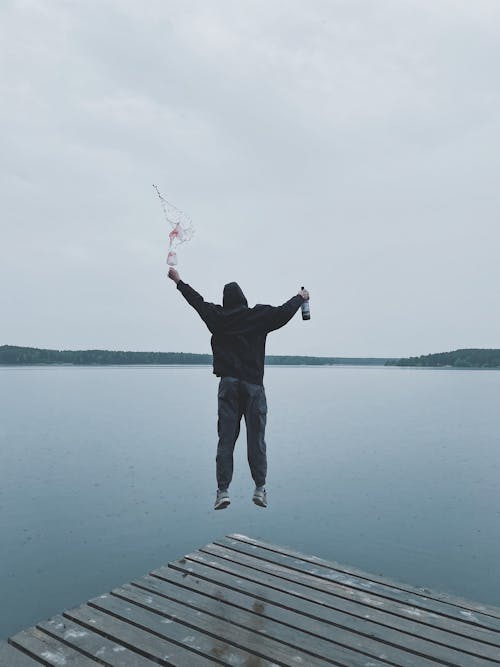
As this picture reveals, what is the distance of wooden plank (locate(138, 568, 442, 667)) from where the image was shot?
5.27 m

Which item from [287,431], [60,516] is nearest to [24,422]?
[287,431]

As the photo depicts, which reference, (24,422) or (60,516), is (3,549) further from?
(24,422)

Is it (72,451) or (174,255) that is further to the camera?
(72,451)

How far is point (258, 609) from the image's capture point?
241 inches

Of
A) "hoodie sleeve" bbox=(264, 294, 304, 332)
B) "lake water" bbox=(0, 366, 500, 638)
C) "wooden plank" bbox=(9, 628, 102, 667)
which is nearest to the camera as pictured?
"wooden plank" bbox=(9, 628, 102, 667)

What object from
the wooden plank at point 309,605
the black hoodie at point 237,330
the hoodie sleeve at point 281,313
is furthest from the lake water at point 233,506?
the hoodie sleeve at point 281,313

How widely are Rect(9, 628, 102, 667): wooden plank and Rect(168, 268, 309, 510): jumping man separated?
2.09 meters

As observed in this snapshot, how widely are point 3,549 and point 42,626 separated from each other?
1120 cm

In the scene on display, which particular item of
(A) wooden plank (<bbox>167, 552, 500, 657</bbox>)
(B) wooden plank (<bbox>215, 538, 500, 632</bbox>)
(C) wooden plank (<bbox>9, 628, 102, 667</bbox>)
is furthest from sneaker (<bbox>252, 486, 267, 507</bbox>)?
(C) wooden plank (<bbox>9, 628, 102, 667</bbox>)

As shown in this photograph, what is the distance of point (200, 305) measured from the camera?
6.51 metres

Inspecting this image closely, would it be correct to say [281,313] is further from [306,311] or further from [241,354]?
[241,354]

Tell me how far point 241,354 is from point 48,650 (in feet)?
11.9

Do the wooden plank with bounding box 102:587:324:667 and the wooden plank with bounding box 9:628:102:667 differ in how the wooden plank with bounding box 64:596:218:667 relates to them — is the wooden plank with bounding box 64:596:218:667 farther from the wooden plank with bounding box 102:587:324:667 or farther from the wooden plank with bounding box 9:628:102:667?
the wooden plank with bounding box 9:628:102:667

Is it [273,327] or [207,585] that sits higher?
[273,327]
